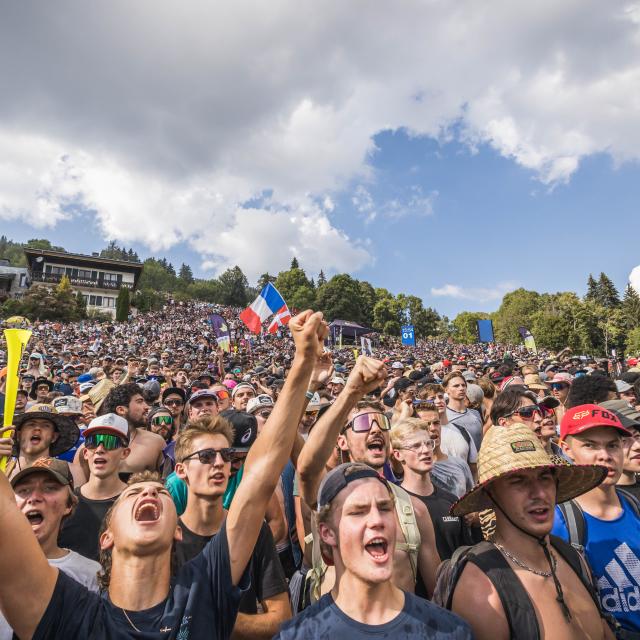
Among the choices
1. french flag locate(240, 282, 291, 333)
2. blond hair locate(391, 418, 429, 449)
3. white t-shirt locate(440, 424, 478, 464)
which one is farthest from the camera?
french flag locate(240, 282, 291, 333)

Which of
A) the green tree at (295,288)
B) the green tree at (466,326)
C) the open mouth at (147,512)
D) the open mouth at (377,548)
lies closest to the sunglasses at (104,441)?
the open mouth at (147,512)

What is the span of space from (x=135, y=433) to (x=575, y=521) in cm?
445

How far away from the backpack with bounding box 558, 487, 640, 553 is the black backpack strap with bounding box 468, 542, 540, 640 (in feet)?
2.42

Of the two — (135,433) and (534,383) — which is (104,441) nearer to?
(135,433)

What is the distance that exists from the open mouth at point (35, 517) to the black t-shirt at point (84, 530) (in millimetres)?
496

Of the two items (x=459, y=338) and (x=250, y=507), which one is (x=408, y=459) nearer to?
(x=250, y=507)

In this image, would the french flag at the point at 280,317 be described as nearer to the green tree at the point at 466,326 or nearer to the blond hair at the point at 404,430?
the blond hair at the point at 404,430

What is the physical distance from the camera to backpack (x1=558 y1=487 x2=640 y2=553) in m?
2.52

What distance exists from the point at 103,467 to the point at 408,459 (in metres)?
2.56

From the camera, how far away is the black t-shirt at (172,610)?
5.90ft

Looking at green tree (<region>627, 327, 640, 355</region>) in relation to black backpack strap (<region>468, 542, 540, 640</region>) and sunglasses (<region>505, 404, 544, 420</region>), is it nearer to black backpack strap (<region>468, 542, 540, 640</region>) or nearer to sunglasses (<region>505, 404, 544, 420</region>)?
sunglasses (<region>505, 404, 544, 420</region>)

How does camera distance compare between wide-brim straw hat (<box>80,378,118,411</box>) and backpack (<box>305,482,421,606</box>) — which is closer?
backpack (<box>305,482,421,606</box>)

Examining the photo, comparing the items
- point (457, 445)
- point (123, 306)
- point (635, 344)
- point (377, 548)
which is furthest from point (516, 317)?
point (377, 548)

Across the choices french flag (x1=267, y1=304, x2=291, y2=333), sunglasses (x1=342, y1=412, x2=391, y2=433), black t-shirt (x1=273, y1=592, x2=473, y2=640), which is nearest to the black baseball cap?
black t-shirt (x1=273, y1=592, x2=473, y2=640)
